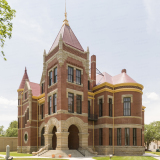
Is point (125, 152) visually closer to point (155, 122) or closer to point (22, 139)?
point (22, 139)

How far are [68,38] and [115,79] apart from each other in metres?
10.4

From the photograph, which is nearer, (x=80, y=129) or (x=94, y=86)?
(x=80, y=129)

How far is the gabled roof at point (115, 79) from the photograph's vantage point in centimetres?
3088

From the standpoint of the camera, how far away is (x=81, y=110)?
26.9 metres

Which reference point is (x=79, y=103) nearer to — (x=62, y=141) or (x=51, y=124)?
(x=51, y=124)

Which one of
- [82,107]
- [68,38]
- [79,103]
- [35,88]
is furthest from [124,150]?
[35,88]

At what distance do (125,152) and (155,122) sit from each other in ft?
139

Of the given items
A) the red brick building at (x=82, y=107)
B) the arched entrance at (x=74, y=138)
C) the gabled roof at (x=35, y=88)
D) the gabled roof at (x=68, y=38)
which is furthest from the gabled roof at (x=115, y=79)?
the gabled roof at (x=35, y=88)

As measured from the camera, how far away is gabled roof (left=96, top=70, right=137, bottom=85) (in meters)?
30.9

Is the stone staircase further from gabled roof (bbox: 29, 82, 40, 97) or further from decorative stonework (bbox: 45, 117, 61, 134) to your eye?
gabled roof (bbox: 29, 82, 40, 97)

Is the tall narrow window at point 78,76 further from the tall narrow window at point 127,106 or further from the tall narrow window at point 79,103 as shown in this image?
the tall narrow window at point 127,106

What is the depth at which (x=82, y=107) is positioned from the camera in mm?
27016

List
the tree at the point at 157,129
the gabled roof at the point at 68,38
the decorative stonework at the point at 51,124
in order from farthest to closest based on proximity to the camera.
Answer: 1. the tree at the point at 157,129
2. the gabled roof at the point at 68,38
3. the decorative stonework at the point at 51,124

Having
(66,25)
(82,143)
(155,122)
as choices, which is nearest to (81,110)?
(82,143)
